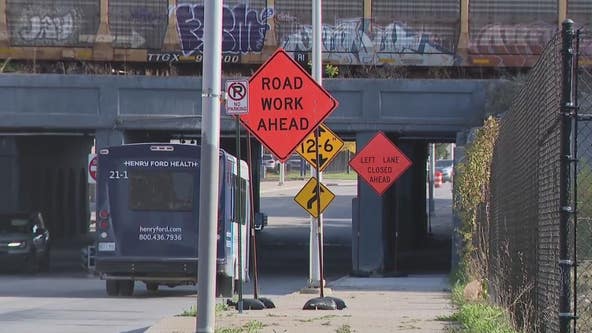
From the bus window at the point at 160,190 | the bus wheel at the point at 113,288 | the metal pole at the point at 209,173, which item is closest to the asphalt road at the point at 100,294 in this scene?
the bus wheel at the point at 113,288

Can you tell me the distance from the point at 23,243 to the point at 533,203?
20987 millimetres

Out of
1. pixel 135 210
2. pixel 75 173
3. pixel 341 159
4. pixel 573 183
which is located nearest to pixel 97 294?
pixel 135 210

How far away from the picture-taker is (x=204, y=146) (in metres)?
9.52

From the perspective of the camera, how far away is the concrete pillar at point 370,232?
90.9 feet

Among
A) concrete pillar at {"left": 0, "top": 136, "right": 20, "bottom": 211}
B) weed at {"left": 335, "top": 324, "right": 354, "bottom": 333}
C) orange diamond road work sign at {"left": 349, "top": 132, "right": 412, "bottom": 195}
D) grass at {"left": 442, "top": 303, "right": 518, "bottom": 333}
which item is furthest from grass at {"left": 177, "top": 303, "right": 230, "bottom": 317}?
concrete pillar at {"left": 0, "top": 136, "right": 20, "bottom": 211}

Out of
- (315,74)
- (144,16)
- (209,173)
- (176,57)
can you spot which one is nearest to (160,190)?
(315,74)

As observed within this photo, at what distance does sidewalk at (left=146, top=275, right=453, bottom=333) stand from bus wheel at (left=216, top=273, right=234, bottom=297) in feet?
5.38

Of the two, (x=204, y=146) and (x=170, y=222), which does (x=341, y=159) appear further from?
(x=204, y=146)

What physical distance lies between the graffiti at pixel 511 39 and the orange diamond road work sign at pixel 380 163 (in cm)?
631

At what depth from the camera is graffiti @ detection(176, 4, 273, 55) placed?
90.5ft

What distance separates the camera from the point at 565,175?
6277mm

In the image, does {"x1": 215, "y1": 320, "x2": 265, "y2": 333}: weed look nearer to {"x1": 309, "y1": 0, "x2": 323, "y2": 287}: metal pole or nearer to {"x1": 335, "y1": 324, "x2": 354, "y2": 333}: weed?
{"x1": 335, "y1": 324, "x2": 354, "y2": 333}: weed

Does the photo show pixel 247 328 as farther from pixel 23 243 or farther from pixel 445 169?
pixel 445 169

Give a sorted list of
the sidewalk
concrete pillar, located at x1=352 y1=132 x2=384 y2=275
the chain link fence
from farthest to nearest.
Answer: concrete pillar, located at x1=352 y1=132 x2=384 y2=275 < the sidewalk < the chain link fence
